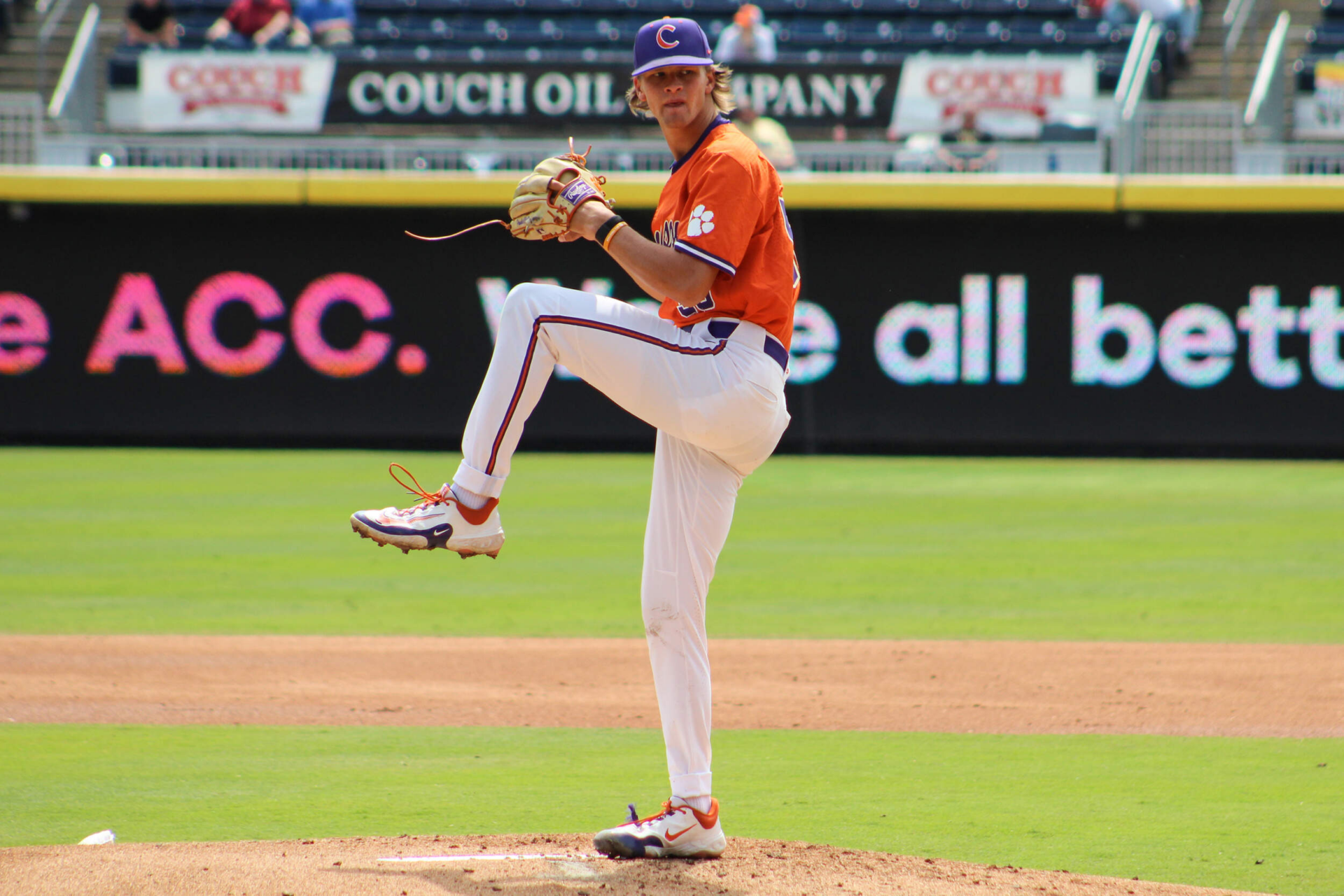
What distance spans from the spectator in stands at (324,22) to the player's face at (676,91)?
13255 millimetres

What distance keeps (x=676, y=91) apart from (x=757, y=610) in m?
4.48

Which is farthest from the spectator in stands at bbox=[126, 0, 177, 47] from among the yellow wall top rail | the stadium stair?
the stadium stair

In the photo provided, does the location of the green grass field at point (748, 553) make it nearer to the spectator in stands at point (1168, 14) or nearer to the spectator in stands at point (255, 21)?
the spectator in stands at point (255, 21)

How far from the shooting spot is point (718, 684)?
251 inches

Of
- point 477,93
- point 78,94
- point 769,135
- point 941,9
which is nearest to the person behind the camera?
point 769,135

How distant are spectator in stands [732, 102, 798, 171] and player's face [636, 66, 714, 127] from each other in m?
9.69

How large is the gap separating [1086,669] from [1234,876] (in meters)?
2.69

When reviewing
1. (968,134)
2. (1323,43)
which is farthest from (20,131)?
(1323,43)

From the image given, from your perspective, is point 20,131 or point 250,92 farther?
point 250,92

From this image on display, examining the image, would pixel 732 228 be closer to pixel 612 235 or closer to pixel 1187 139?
pixel 612 235

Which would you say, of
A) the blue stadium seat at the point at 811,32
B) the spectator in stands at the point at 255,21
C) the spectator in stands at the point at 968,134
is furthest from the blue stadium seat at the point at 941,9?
the spectator in stands at the point at 255,21

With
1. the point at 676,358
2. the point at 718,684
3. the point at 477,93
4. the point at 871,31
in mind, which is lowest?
the point at 718,684

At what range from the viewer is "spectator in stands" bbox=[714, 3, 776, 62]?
1538 centimetres

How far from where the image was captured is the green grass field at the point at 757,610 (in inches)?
175
